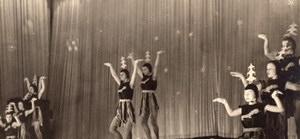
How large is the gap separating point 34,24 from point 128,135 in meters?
4.43

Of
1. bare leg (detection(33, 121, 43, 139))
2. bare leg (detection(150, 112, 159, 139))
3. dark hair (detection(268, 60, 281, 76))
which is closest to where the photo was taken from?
dark hair (detection(268, 60, 281, 76))

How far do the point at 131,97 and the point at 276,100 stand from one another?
3783mm

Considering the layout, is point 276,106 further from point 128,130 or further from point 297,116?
point 128,130

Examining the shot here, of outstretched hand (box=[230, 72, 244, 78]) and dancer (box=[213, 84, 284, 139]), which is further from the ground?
outstretched hand (box=[230, 72, 244, 78])

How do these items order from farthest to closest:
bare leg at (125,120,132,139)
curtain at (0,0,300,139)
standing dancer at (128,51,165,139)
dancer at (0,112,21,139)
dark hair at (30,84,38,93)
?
dark hair at (30,84,38,93) → dancer at (0,112,21,139) → bare leg at (125,120,132,139) → standing dancer at (128,51,165,139) → curtain at (0,0,300,139)

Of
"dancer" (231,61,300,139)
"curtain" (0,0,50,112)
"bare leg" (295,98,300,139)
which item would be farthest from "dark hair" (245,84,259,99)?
"curtain" (0,0,50,112)

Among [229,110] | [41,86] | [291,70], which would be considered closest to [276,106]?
[291,70]

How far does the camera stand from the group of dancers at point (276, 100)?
12.1 meters

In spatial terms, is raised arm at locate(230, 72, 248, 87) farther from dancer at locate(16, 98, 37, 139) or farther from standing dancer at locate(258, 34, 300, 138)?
dancer at locate(16, 98, 37, 139)

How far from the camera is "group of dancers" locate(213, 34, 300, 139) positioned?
39.8ft

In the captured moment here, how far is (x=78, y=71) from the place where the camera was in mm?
16094

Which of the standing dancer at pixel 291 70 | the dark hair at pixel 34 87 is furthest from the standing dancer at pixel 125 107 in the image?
the standing dancer at pixel 291 70

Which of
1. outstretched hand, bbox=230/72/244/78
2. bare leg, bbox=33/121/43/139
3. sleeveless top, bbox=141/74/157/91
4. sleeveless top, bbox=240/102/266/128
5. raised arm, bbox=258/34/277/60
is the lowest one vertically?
bare leg, bbox=33/121/43/139

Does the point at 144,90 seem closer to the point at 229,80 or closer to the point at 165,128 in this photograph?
the point at 165,128
